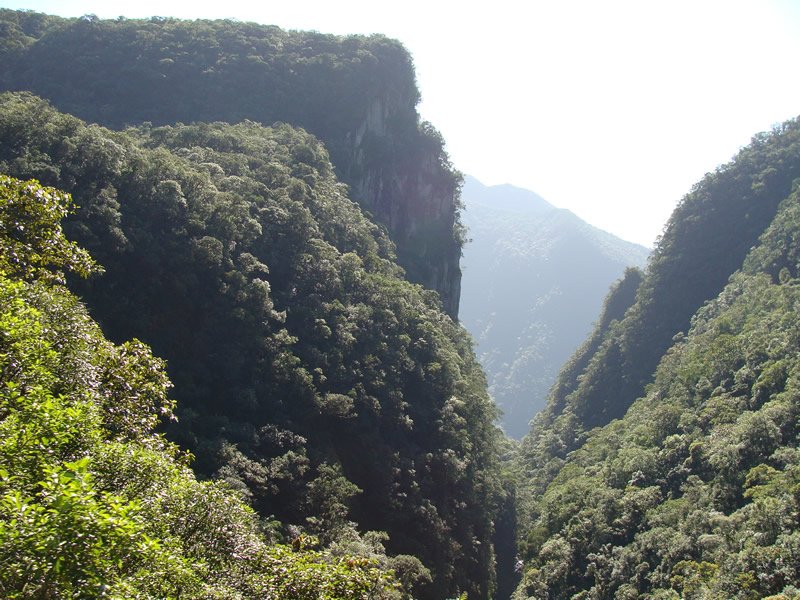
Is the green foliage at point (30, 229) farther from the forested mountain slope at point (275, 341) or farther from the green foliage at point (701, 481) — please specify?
the green foliage at point (701, 481)

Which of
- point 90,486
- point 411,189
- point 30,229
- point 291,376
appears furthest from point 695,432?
point 90,486

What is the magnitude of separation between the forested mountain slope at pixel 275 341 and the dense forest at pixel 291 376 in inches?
6.7

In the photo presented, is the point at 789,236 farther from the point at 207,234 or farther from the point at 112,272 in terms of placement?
the point at 112,272

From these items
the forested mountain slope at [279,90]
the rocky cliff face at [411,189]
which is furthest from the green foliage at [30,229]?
the rocky cliff face at [411,189]

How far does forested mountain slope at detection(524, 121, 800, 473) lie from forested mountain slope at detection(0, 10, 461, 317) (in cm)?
2393

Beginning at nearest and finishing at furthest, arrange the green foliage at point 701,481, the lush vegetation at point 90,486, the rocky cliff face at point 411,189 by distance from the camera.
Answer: the lush vegetation at point 90,486
the green foliage at point 701,481
the rocky cliff face at point 411,189

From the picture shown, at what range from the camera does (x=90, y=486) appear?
23.5ft

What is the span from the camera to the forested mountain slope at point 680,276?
85.1 meters

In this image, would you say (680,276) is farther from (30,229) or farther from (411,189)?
(30,229)

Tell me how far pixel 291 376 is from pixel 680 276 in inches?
2849

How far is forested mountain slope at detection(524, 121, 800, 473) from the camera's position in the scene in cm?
8512

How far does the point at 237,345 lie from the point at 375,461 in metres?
11.0

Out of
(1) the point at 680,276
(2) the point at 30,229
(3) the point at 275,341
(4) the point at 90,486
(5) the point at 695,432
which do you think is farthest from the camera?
(1) the point at 680,276

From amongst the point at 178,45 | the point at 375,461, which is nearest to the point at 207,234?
the point at 375,461
